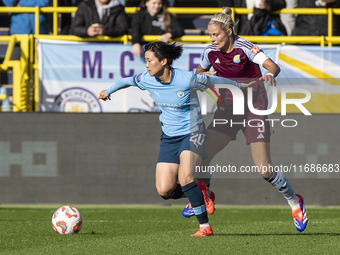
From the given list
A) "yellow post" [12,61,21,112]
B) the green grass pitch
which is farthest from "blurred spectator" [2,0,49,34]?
the green grass pitch

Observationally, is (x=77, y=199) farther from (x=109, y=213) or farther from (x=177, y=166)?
(x=177, y=166)

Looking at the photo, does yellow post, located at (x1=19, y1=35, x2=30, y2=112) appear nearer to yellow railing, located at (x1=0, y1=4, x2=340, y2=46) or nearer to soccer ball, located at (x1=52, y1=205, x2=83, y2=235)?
yellow railing, located at (x1=0, y1=4, x2=340, y2=46)

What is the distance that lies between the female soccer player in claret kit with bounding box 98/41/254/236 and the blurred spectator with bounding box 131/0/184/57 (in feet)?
16.8

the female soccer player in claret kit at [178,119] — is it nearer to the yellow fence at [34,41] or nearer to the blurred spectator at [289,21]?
the yellow fence at [34,41]

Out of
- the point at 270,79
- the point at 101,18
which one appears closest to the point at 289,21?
the point at 101,18

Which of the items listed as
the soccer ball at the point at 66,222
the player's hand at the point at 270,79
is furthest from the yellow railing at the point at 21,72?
the player's hand at the point at 270,79

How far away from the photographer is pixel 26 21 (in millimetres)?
13531

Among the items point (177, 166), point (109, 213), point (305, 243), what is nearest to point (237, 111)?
point (177, 166)

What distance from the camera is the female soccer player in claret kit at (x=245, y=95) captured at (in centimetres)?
799

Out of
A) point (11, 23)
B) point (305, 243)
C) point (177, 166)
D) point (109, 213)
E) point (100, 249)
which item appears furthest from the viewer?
point (11, 23)

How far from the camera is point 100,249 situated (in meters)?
6.64

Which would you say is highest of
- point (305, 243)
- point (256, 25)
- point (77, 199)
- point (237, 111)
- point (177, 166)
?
point (256, 25)

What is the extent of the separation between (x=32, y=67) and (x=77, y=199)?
7.84 feet

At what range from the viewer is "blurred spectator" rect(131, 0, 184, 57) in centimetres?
1289
